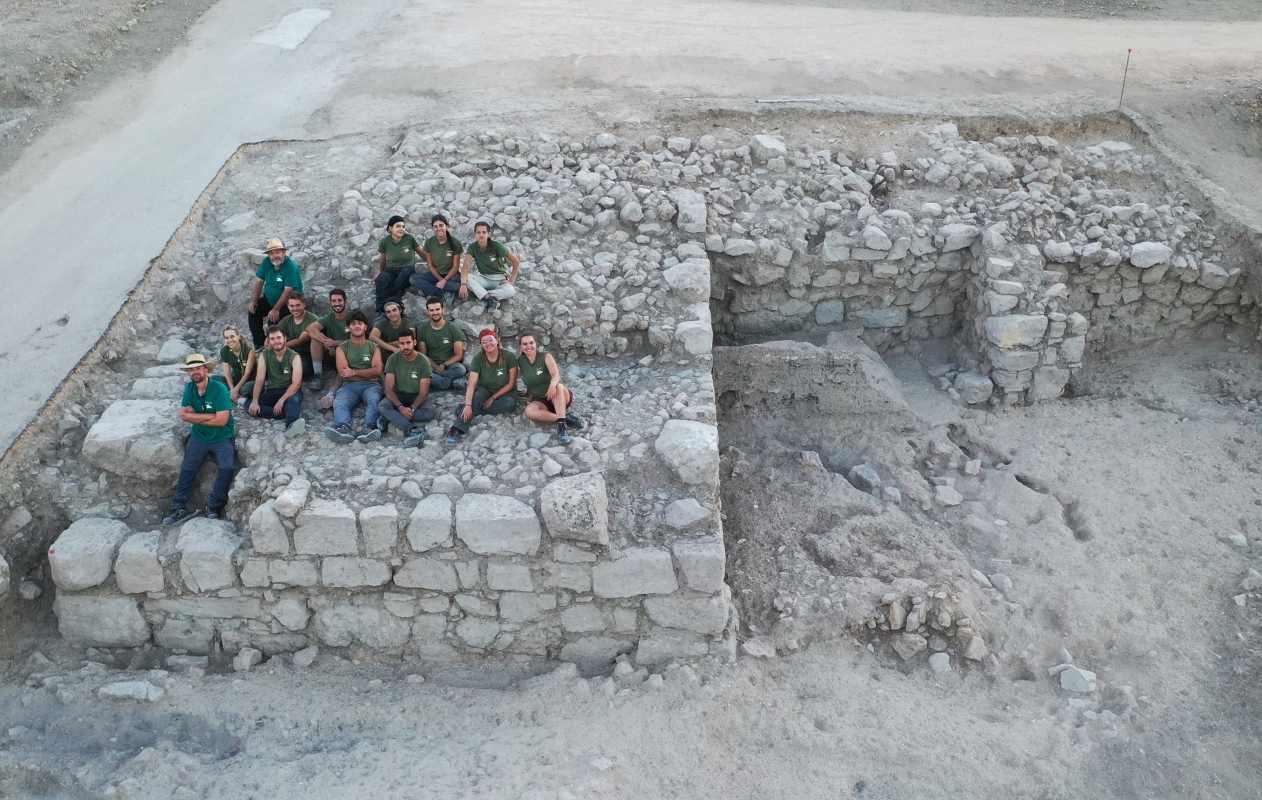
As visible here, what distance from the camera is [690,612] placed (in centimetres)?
782

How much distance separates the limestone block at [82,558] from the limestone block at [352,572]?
1597mm

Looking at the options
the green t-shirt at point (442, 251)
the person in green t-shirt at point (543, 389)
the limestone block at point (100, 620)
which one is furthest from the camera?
the green t-shirt at point (442, 251)

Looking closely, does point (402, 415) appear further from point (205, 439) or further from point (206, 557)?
point (206, 557)

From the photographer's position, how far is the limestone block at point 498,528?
7.59m

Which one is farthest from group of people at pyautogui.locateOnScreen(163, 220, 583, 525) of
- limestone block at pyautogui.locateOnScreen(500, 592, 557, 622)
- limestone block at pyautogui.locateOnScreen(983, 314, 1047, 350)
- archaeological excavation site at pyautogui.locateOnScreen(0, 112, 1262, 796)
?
limestone block at pyautogui.locateOnScreen(983, 314, 1047, 350)

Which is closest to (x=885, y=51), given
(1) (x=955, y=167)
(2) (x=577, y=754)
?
(1) (x=955, y=167)

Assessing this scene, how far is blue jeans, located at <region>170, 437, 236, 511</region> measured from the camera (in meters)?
8.12

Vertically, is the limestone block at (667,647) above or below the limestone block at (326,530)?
below

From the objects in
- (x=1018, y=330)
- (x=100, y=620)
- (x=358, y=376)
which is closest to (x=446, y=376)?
(x=358, y=376)

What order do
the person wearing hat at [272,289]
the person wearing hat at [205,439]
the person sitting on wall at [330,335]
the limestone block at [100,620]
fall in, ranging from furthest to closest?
1. the person wearing hat at [272,289]
2. the person sitting on wall at [330,335]
3. the person wearing hat at [205,439]
4. the limestone block at [100,620]

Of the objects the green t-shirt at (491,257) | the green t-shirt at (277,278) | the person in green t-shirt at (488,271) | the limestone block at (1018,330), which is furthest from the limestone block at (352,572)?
the limestone block at (1018,330)

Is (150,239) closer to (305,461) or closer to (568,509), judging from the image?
(305,461)

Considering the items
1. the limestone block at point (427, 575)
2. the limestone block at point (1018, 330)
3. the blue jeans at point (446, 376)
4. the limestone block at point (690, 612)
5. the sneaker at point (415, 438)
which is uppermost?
the blue jeans at point (446, 376)

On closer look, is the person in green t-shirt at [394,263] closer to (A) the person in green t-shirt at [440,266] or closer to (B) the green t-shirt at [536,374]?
(A) the person in green t-shirt at [440,266]
